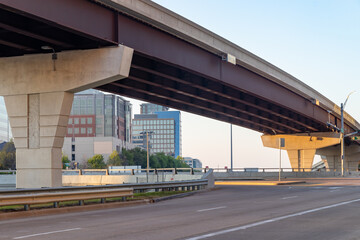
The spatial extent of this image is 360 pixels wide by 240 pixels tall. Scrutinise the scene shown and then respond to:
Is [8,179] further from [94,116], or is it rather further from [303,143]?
[94,116]

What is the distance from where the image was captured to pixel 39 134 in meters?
27.2

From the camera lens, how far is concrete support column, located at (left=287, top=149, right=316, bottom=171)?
283 ft

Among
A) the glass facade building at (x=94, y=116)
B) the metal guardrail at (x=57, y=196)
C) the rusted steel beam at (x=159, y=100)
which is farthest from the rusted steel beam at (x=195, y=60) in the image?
the glass facade building at (x=94, y=116)

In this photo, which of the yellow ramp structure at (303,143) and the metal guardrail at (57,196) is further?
the yellow ramp structure at (303,143)

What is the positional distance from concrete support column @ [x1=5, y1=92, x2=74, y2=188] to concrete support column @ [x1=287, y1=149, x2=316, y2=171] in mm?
64247

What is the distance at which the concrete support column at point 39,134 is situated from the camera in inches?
1056

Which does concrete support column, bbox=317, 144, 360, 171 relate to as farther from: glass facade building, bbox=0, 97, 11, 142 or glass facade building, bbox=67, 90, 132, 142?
glass facade building, bbox=0, 97, 11, 142

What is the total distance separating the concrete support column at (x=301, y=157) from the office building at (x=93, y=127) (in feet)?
322

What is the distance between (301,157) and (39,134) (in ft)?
218

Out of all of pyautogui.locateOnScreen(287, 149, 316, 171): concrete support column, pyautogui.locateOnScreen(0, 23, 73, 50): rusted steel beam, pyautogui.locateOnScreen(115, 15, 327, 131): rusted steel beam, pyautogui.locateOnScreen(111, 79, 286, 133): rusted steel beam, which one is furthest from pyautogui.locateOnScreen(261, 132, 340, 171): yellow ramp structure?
pyautogui.locateOnScreen(0, 23, 73, 50): rusted steel beam

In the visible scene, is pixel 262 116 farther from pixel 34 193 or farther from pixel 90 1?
pixel 34 193

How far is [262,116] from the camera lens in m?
62.8

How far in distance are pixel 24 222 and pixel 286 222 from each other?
7336 mm

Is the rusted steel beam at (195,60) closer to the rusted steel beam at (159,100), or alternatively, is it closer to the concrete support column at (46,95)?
the concrete support column at (46,95)
